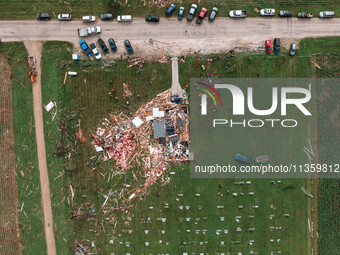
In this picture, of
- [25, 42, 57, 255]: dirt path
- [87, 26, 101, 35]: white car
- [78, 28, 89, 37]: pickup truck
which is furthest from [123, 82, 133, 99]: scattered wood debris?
[25, 42, 57, 255]: dirt path

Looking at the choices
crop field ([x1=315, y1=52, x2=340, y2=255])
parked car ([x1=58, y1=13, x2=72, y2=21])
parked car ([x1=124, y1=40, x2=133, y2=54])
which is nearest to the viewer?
parked car ([x1=124, y1=40, x2=133, y2=54])

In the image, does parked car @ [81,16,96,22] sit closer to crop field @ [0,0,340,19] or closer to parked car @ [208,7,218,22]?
crop field @ [0,0,340,19]

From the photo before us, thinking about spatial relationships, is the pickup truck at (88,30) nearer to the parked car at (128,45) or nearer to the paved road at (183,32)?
the paved road at (183,32)

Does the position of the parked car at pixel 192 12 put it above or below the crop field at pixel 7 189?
above

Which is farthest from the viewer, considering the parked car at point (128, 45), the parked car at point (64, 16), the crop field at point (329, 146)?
the crop field at point (329, 146)

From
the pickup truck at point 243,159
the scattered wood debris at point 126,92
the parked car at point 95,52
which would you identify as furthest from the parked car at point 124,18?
the pickup truck at point 243,159

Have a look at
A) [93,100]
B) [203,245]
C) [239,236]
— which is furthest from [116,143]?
[239,236]
